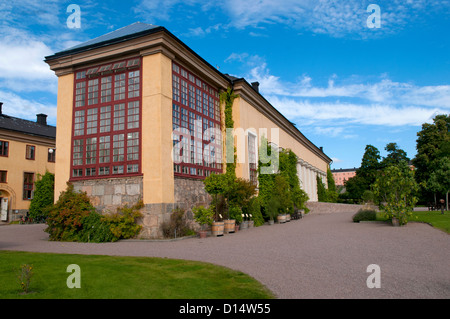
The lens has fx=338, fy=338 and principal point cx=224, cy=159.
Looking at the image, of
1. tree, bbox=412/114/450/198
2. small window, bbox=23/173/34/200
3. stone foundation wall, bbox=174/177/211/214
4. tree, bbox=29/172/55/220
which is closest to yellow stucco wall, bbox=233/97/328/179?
stone foundation wall, bbox=174/177/211/214

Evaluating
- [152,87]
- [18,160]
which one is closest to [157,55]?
[152,87]

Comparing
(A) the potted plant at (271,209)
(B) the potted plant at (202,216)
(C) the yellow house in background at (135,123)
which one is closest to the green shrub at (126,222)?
(C) the yellow house in background at (135,123)


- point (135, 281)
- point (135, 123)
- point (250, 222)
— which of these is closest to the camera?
point (135, 281)

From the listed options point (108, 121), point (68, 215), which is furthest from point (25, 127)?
point (68, 215)

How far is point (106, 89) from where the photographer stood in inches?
622

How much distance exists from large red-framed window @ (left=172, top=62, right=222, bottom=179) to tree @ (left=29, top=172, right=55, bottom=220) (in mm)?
20382

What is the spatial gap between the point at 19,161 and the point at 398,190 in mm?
31663

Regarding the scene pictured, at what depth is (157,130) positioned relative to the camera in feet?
47.3

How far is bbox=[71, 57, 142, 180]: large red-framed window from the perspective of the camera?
48.9ft

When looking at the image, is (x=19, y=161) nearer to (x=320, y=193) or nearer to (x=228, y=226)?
(x=228, y=226)

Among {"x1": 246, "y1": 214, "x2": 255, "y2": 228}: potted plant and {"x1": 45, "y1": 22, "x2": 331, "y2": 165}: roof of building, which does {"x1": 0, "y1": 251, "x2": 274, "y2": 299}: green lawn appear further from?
{"x1": 246, "y1": 214, "x2": 255, "y2": 228}: potted plant

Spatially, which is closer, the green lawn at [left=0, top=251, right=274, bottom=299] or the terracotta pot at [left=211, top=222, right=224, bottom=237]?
the green lawn at [left=0, top=251, right=274, bottom=299]
